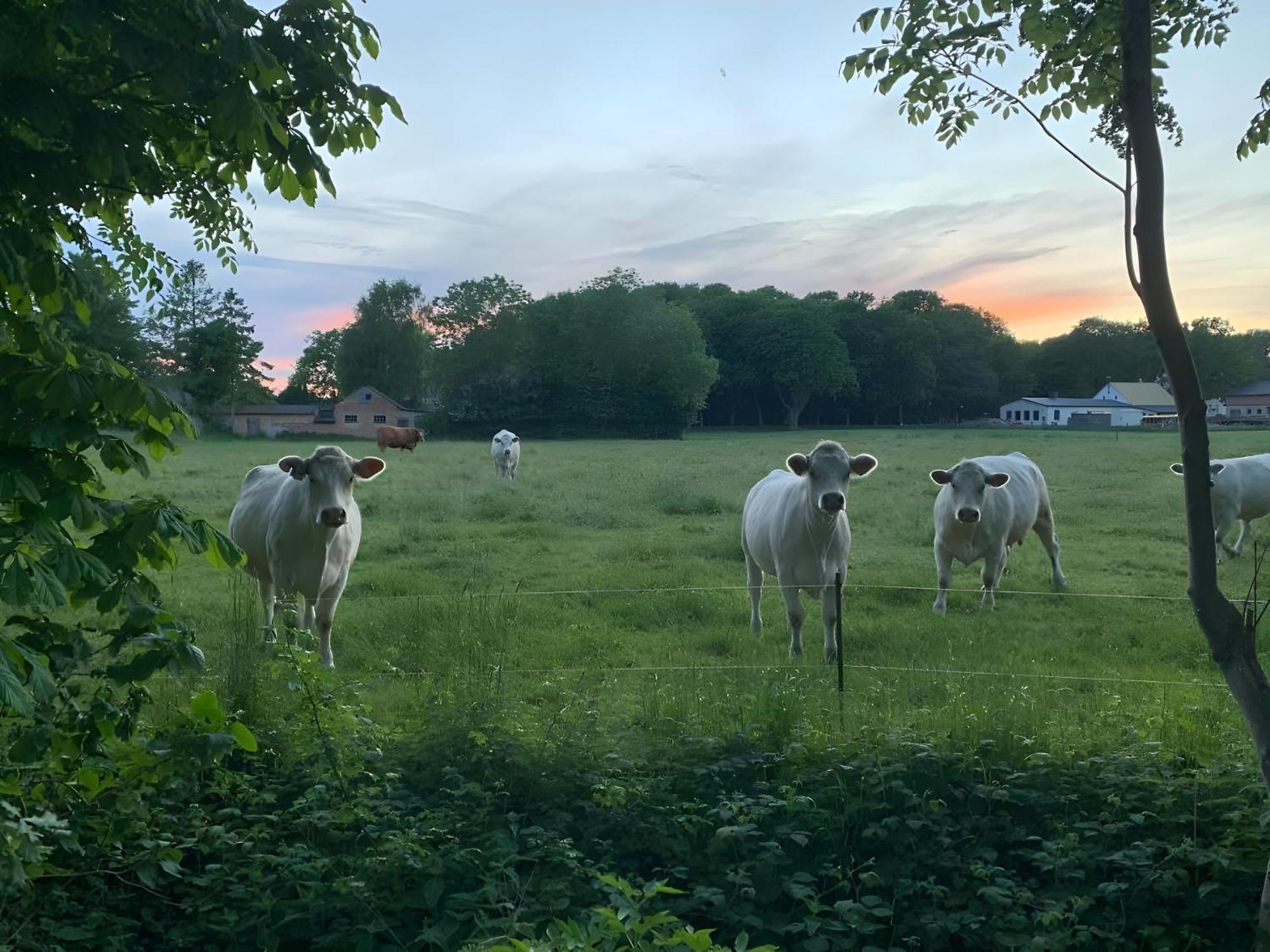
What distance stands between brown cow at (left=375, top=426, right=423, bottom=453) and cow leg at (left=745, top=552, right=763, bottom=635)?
92.1 feet

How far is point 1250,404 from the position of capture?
90.0 feet

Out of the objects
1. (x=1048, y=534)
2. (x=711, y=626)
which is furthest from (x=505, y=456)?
(x=711, y=626)

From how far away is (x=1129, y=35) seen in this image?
373 centimetres

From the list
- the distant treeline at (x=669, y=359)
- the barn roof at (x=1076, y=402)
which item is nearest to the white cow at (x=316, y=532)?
the distant treeline at (x=669, y=359)

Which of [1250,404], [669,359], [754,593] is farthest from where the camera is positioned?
[669,359]

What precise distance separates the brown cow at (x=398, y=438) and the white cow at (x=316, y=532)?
28305mm

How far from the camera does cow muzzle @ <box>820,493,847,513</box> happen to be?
29.5 feet

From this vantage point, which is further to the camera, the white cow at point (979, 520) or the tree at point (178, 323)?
the tree at point (178, 323)

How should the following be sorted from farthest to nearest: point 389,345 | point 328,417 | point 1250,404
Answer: point 389,345, point 328,417, point 1250,404

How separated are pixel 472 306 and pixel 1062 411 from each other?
71.5 ft

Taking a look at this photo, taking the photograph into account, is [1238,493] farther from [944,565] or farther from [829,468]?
[829,468]

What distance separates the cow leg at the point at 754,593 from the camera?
396 inches

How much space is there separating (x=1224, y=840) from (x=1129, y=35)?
340cm

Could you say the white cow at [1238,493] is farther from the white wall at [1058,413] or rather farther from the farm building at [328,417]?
the farm building at [328,417]
